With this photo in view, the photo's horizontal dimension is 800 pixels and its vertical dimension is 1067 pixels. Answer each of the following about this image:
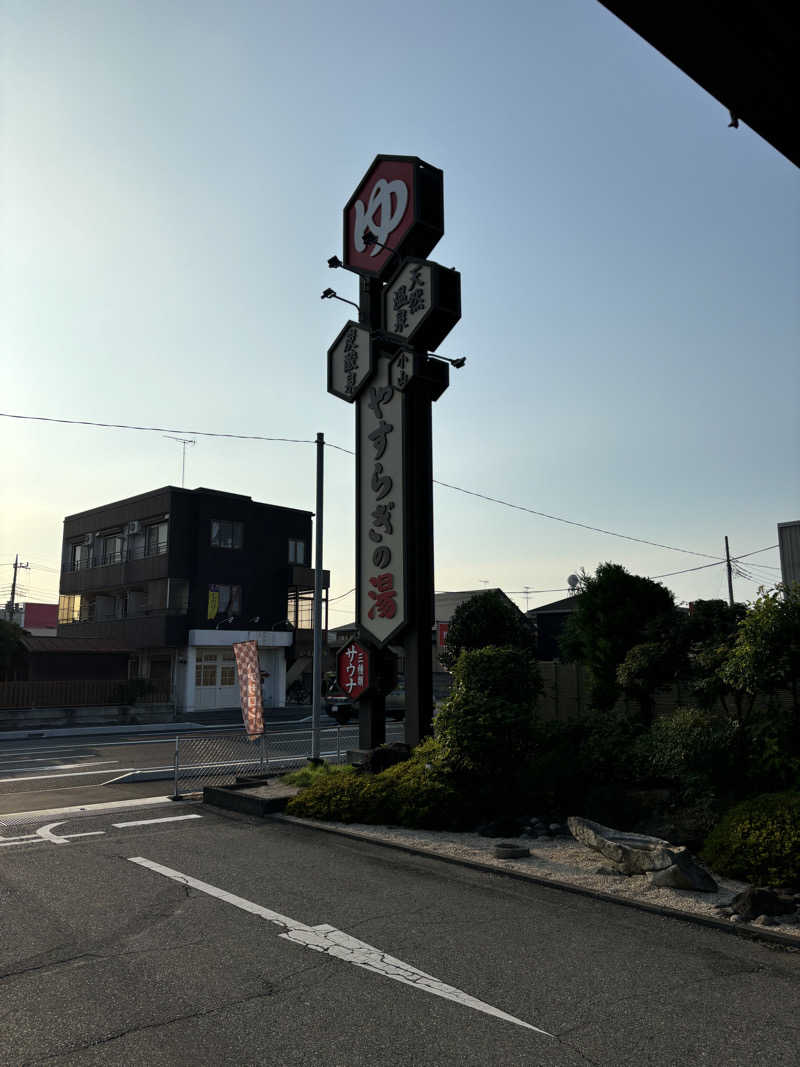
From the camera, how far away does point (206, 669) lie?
4338 centimetres

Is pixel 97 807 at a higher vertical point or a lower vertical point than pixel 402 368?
lower

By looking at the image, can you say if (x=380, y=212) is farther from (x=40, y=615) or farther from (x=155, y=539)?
(x=40, y=615)

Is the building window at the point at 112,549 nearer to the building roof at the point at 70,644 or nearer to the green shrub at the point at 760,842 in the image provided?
the building roof at the point at 70,644

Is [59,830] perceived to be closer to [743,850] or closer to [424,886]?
[424,886]

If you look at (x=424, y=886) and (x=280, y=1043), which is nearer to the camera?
(x=280, y=1043)

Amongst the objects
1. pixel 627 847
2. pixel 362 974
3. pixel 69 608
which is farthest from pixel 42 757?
pixel 69 608

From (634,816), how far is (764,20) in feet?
30.0

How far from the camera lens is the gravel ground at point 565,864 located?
7145 millimetres

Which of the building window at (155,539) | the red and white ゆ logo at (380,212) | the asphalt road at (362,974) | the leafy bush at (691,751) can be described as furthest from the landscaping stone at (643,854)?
the building window at (155,539)

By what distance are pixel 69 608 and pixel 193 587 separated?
13498 mm

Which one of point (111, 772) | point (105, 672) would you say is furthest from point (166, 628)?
point (111, 772)

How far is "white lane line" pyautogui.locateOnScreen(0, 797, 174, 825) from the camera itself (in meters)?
12.5

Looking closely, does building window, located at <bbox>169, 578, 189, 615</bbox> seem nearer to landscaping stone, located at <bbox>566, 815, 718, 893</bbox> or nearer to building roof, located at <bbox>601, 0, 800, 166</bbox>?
landscaping stone, located at <bbox>566, 815, 718, 893</bbox>

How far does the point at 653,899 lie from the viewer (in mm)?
7285
